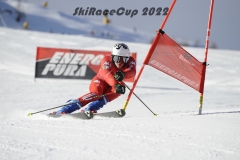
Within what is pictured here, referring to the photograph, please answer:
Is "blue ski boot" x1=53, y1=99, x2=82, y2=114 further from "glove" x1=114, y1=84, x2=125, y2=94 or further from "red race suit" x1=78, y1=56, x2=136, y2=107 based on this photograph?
"glove" x1=114, y1=84, x2=125, y2=94

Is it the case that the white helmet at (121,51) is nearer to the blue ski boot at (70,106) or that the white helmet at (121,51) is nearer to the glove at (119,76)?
the glove at (119,76)

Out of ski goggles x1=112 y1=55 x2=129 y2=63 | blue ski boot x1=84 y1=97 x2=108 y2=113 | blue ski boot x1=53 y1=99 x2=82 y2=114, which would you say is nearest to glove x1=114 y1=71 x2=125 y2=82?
ski goggles x1=112 y1=55 x2=129 y2=63

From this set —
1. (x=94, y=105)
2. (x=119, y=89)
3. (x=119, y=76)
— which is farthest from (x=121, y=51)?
(x=94, y=105)

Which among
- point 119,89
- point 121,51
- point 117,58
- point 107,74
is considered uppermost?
point 121,51

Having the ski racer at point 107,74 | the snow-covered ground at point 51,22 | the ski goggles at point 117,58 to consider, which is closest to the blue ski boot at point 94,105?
the ski racer at point 107,74

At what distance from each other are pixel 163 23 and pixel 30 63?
14.2 meters

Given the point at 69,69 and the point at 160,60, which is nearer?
the point at 160,60

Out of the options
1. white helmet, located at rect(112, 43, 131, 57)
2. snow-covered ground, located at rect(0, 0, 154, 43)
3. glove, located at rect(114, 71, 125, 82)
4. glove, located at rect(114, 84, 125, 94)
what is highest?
white helmet, located at rect(112, 43, 131, 57)

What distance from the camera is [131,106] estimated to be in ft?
35.6

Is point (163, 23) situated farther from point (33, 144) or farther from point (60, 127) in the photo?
point (33, 144)

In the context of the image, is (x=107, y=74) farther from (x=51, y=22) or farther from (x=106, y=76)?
(x=51, y=22)

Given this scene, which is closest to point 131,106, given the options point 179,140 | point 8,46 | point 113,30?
point 179,140

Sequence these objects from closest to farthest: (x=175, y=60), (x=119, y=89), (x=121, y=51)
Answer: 1. (x=119, y=89)
2. (x=175, y=60)
3. (x=121, y=51)

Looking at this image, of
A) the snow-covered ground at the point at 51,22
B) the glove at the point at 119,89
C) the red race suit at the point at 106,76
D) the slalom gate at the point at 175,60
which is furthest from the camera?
the snow-covered ground at the point at 51,22
